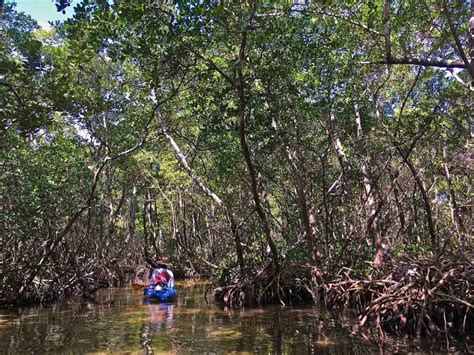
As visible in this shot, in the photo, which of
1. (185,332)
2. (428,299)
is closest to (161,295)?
(185,332)

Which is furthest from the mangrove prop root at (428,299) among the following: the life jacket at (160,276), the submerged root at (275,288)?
the life jacket at (160,276)

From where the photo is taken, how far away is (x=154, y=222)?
21.9 meters

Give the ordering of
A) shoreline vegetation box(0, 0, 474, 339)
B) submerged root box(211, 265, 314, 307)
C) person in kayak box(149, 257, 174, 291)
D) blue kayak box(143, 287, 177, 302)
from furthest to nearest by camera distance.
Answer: person in kayak box(149, 257, 174, 291)
blue kayak box(143, 287, 177, 302)
submerged root box(211, 265, 314, 307)
shoreline vegetation box(0, 0, 474, 339)

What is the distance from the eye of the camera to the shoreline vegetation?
5.69 m

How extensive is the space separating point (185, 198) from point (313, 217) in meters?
9.20

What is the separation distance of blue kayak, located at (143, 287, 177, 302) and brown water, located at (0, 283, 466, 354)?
0.49 metres

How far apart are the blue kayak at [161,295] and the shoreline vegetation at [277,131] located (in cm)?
107

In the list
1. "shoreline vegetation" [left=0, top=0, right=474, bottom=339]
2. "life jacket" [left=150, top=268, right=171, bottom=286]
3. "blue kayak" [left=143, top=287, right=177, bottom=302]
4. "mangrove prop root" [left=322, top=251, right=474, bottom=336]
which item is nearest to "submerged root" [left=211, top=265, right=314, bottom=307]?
"shoreline vegetation" [left=0, top=0, right=474, bottom=339]

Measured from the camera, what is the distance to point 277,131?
27.8 ft

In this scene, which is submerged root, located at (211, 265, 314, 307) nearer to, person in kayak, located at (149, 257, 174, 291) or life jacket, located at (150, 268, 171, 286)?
person in kayak, located at (149, 257, 174, 291)

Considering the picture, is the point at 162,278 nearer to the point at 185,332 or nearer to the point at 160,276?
the point at 160,276

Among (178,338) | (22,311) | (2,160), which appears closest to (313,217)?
(178,338)

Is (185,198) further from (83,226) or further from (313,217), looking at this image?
(313,217)

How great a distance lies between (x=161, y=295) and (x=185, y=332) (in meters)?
3.77
